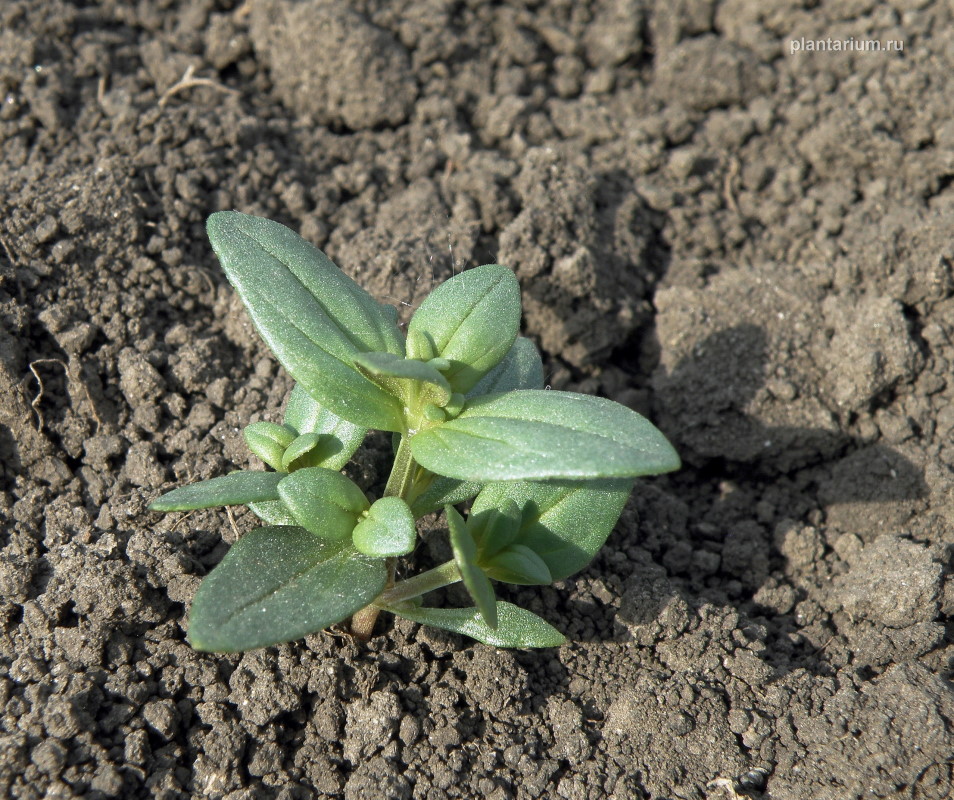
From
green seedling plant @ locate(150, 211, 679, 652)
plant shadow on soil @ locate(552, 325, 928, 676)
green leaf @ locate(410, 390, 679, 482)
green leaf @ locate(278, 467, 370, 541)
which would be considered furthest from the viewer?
plant shadow on soil @ locate(552, 325, 928, 676)

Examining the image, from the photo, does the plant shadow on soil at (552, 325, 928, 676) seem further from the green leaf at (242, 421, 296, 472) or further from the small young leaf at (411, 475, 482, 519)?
the green leaf at (242, 421, 296, 472)

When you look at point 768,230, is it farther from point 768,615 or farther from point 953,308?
point 768,615

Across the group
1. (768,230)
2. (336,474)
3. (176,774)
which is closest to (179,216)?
(336,474)

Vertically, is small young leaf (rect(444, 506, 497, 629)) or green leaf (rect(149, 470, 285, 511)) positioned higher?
green leaf (rect(149, 470, 285, 511))

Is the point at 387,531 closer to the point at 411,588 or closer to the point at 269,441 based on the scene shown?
the point at 411,588

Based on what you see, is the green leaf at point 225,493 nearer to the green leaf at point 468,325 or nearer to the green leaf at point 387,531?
the green leaf at point 387,531

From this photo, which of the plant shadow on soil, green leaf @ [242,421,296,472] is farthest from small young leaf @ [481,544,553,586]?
green leaf @ [242,421,296,472]

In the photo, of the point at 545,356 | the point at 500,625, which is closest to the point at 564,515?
the point at 500,625

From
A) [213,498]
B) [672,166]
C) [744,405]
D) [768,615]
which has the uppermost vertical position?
[213,498]
